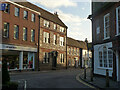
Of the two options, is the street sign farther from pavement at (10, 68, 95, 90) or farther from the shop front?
pavement at (10, 68, 95, 90)

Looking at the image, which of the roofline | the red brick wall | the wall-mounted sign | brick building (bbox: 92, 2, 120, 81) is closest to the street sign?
the red brick wall

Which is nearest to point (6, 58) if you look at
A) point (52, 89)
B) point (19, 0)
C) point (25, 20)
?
point (25, 20)

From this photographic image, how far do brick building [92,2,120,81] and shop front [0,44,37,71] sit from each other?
37.9 ft

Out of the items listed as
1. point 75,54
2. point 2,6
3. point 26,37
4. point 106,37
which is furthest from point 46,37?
point 75,54

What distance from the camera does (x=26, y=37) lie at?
84.0 ft

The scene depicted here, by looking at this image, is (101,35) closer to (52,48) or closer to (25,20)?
(25,20)

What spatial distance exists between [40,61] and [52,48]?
4.94 m

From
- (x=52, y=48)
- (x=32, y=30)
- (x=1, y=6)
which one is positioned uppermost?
(x=1, y=6)

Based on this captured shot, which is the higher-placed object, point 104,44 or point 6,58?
point 104,44

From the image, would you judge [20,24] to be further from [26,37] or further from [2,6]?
[2,6]

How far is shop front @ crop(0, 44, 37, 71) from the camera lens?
21.8 metres

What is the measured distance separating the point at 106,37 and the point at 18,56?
14106mm

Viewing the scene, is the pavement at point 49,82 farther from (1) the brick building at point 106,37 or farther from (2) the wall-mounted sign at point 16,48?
(2) the wall-mounted sign at point 16,48

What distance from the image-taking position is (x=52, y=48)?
31.9 metres
